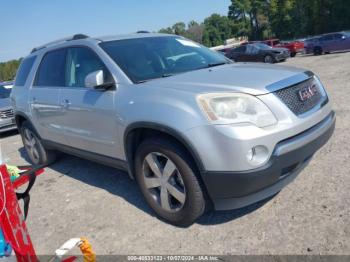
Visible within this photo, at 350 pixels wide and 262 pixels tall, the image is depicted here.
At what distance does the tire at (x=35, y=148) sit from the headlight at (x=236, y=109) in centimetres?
360

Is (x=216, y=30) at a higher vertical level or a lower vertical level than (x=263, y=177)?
higher

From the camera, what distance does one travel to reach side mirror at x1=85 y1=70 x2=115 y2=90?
354 centimetres

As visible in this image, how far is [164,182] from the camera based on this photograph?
3299mm

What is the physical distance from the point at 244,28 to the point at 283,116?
7772 centimetres

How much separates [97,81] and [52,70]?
1.69 m

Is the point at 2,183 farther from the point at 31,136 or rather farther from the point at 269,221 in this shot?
the point at 31,136

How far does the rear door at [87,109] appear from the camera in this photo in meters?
3.70

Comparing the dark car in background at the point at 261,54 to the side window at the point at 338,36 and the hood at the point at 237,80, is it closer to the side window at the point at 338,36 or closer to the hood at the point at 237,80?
the side window at the point at 338,36

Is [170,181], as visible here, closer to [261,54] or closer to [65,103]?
[65,103]

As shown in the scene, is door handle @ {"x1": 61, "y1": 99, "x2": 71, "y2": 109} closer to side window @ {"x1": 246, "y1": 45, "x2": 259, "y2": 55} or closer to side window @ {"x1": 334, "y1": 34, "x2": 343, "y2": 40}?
side window @ {"x1": 246, "y1": 45, "x2": 259, "y2": 55}

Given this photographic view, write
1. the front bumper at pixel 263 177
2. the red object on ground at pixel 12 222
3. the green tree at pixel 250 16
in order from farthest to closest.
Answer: the green tree at pixel 250 16 < the front bumper at pixel 263 177 < the red object on ground at pixel 12 222

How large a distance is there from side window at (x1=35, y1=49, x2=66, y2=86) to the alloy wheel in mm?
1920

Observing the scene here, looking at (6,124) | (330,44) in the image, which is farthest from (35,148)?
(330,44)

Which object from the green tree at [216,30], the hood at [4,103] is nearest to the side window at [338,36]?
the hood at [4,103]
